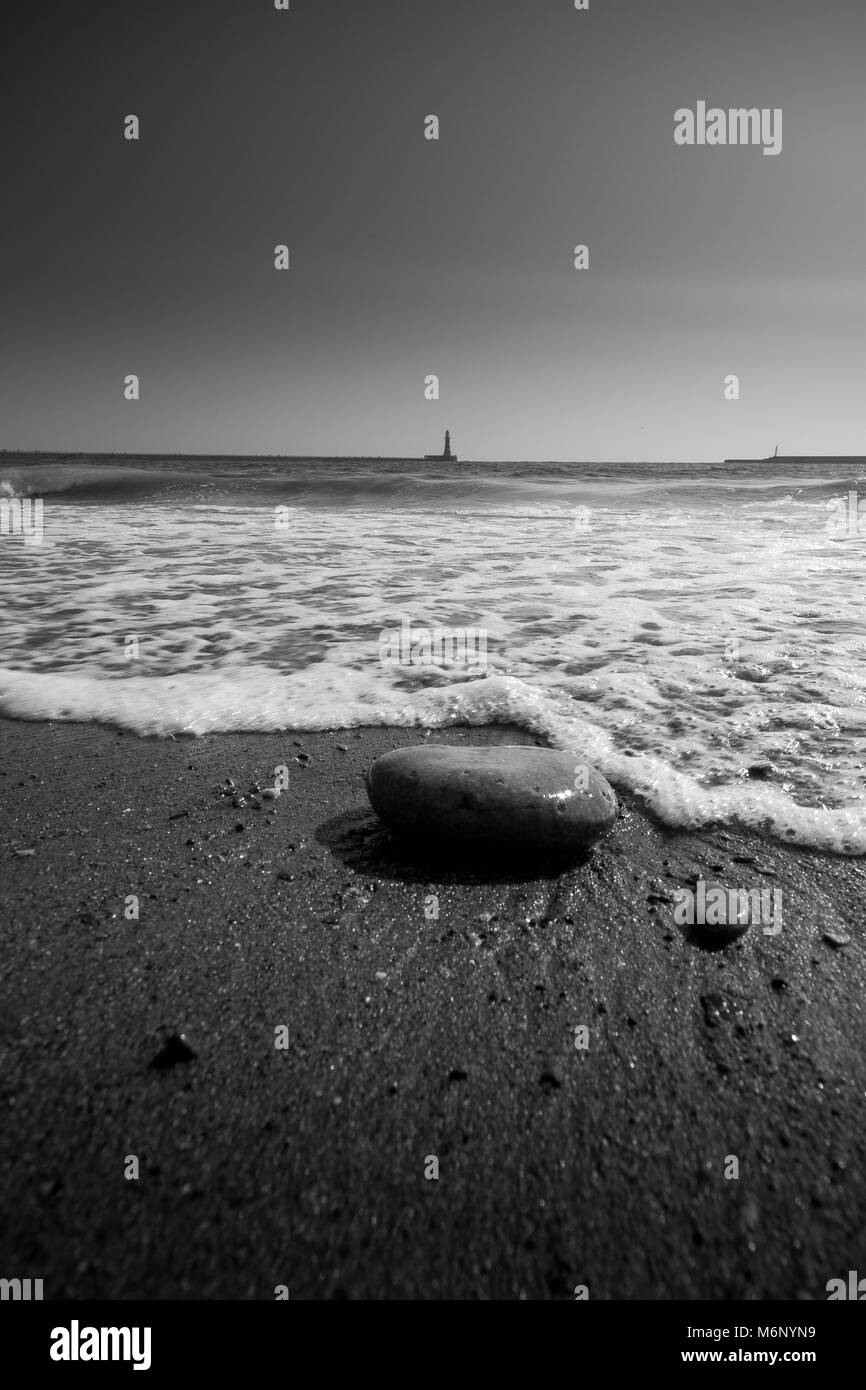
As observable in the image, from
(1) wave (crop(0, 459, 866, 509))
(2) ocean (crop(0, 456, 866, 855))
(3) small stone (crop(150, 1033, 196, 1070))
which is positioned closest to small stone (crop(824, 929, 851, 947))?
(2) ocean (crop(0, 456, 866, 855))

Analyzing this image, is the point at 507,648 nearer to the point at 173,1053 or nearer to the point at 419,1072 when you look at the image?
the point at 419,1072

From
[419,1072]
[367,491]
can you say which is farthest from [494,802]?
[367,491]

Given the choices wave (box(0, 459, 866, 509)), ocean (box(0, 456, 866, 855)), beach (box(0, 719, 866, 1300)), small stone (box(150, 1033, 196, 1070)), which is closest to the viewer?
beach (box(0, 719, 866, 1300))

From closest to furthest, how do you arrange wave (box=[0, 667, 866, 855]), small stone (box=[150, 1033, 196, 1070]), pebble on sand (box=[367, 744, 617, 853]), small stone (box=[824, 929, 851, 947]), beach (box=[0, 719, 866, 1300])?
beach (box=[0, 719, 866, 1300]) → small stone (box=[150, 1033, 196, 1070]) → small stone (box=[824, 929, 851, 947]) → pebble on sand (box=[367, 744, 617, 853]) → wave (box=[0, 667, 866, 855])

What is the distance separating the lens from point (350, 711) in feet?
10.7

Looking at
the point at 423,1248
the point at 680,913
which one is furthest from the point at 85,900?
the point at 680,913

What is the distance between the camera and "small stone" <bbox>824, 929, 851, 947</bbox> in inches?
67.1

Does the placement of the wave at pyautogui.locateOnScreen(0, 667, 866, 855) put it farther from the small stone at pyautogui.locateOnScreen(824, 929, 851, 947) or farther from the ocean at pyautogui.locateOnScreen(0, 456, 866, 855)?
the small stone at pyautogui.locateOnScreen(824, 929, 851, 947)

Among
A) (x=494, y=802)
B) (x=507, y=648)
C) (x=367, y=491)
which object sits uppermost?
(x=367, y=491)

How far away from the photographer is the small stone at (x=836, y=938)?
170cm

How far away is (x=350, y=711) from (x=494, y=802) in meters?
1.42

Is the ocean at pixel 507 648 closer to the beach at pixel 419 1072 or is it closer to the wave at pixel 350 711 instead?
the wave at pixel 350 711

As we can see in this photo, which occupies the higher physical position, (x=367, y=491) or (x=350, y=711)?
(x=367, y=491)

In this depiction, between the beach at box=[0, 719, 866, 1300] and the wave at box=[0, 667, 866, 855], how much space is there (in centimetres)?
27
